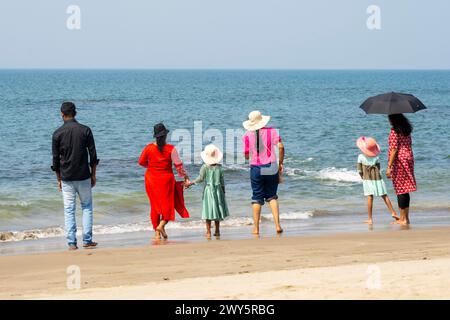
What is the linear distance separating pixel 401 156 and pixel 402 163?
113mm

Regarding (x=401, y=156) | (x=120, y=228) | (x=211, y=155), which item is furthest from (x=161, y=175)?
(x=401, y=156)

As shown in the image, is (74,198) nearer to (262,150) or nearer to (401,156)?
(262,150)

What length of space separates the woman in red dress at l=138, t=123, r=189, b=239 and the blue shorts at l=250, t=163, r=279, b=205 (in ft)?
2.89

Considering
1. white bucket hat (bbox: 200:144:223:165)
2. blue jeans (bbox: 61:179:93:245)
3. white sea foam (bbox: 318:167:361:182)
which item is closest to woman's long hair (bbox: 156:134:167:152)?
white bucket hat (bbox: 200:144:223:165)

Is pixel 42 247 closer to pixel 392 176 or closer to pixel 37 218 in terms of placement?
pixel 37 218

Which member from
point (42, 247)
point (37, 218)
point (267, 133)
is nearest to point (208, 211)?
point (267, 133)

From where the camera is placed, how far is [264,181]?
35.8 feet

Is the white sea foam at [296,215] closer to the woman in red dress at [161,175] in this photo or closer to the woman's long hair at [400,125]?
the woman in red dress at [161,175]

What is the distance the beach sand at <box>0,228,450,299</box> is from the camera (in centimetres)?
680

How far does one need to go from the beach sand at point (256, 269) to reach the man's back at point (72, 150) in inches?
36.5

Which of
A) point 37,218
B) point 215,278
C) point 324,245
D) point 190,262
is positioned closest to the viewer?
point 215,278

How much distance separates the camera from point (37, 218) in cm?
1483
